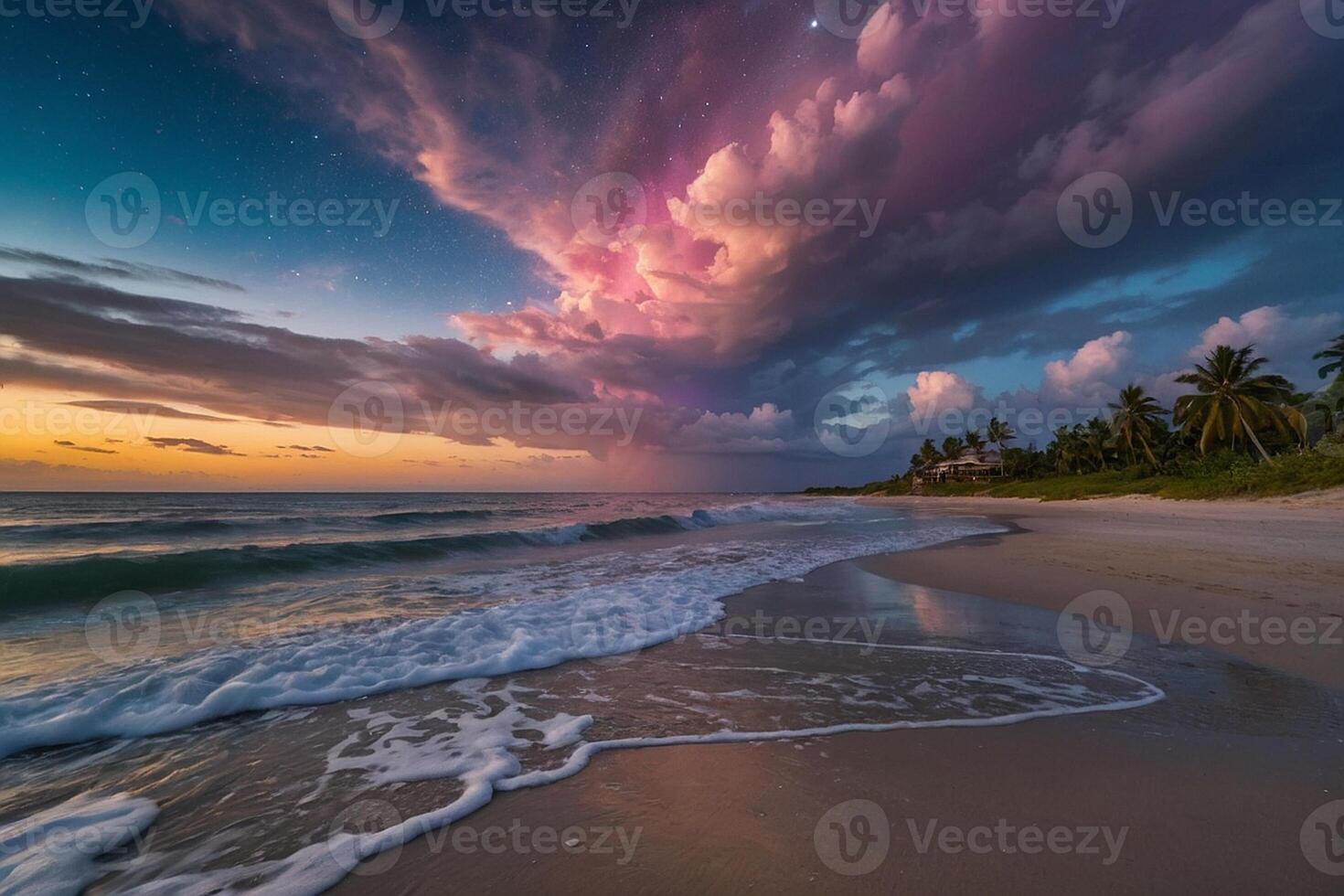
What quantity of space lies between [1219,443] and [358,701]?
68655 millimetres

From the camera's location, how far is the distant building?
8812cm

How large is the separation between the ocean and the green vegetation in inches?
1399

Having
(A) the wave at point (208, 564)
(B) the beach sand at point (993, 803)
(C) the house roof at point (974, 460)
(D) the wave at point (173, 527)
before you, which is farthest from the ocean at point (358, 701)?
(C) the house roof at point (974, 460)

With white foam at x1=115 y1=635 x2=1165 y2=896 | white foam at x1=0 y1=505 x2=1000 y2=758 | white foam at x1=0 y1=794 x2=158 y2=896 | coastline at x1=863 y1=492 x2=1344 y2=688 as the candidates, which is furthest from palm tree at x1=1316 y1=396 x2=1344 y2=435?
white foam at x1=0 y1=794 x2=158 y2=896

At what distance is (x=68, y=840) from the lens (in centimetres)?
308

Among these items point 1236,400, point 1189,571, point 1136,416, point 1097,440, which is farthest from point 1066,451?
point 1189,571

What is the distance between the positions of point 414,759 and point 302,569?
1295 centimetres

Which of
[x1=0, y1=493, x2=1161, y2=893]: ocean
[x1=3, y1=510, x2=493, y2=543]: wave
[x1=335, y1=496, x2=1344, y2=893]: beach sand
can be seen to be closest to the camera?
[x1=335, y1=496, x2=1344, y2=893]: beach sand

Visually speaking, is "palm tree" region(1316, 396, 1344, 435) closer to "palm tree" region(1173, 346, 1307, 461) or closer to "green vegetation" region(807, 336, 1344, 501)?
"green vegetation" region(807, 336, 1344, 501)

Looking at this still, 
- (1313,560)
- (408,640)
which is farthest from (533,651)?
(1313,560)

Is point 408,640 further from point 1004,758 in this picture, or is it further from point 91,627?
point 1004,758

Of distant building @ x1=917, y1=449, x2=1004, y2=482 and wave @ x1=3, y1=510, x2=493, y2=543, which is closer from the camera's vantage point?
wave @ x1=3, y1=510, x2=493, y2=543

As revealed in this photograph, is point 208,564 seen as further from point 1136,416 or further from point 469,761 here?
point 1136,416

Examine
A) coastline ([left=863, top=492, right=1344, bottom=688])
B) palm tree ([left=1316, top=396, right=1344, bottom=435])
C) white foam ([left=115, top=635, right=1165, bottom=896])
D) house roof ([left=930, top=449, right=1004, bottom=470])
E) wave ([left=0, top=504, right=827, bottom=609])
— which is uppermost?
palm tree ([left=1316, top=396, right=1344, bottom=435])
